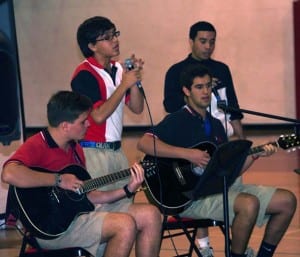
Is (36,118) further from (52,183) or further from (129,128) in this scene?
(52,183)

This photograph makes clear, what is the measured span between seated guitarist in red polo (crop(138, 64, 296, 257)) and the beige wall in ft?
23.3

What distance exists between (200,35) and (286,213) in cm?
149

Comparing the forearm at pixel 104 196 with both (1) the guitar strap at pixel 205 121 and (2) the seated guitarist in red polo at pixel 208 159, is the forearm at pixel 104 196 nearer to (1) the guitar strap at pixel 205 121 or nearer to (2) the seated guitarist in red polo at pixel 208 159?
(2) the seated guitarist in red polo at pixel 208 159

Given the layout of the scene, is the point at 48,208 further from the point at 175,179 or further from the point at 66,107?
the point at 175,179

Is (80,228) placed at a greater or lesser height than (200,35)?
lesser

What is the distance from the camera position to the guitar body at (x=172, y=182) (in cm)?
475

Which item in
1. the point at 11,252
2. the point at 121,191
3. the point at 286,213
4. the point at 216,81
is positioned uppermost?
the point at 216,81

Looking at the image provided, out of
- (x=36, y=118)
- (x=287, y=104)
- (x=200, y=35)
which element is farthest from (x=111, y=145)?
(x=36, y=118)

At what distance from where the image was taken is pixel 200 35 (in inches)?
227

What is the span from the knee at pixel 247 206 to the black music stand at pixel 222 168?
54cm

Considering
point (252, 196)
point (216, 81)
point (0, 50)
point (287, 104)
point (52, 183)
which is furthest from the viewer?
point (287, 104)

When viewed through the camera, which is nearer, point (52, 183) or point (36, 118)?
point (52, 183)

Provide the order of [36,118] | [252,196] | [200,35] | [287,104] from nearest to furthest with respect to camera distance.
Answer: [252,196]
[200,35]
[287,104]
[36,118]

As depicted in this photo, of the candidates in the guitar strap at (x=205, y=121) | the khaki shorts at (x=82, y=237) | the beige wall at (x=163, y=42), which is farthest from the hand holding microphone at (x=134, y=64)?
the beige wall at (x=163, y=42)
